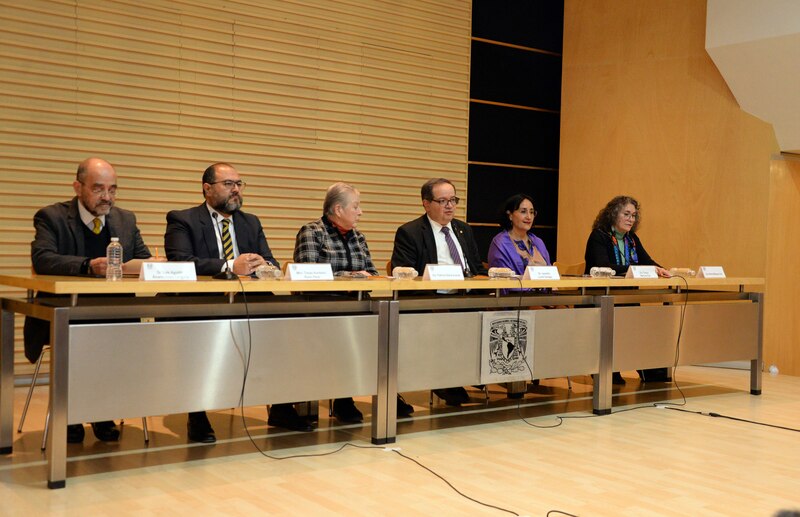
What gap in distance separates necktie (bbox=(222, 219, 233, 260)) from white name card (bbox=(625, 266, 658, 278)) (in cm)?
227

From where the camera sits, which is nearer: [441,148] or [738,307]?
[738,307]

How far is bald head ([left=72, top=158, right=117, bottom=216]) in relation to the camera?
12.5ft

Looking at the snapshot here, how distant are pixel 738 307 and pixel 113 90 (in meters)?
4.37

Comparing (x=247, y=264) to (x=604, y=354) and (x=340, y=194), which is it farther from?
(x=604, y=354)

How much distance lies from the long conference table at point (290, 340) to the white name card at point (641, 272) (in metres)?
0.06

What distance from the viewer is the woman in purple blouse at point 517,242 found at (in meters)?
5.27

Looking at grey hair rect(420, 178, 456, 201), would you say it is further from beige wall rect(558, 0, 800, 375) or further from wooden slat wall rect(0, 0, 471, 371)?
beige wall rect(558, 0, 800, 375)

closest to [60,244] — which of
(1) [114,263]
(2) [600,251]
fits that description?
(1) [114,263]

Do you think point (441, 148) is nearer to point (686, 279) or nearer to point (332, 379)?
point (686, 279)

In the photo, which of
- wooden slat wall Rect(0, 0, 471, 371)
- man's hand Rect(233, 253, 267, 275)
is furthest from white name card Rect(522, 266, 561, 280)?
wooden slat wall Rect(0, 0, 471, 371)

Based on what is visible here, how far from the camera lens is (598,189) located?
25.7ft

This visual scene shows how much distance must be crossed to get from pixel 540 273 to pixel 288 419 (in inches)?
58.9

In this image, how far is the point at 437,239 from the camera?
499 centimetres

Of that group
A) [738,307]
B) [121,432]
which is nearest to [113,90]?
[121,432]
